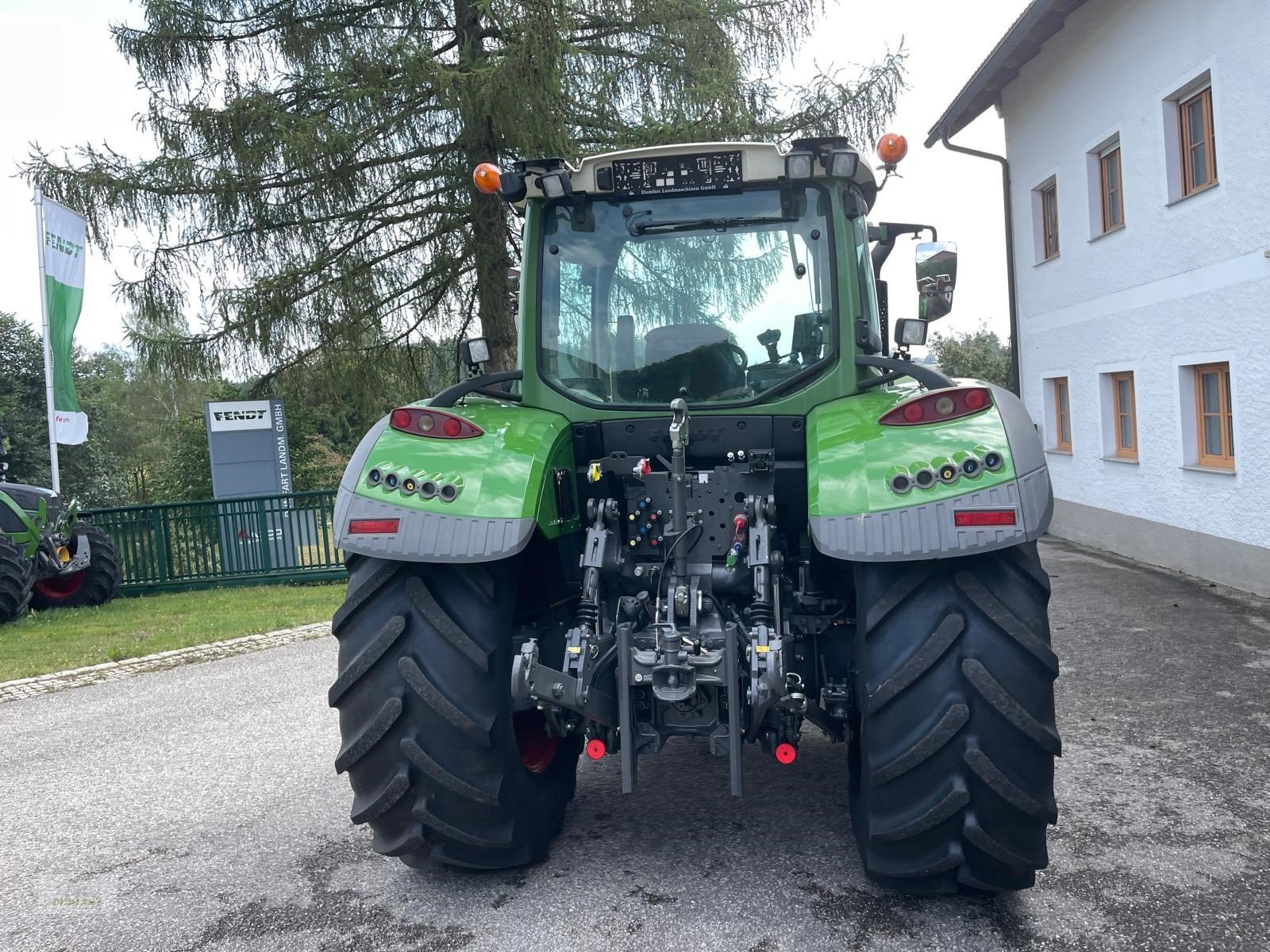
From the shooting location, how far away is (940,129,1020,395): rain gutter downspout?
50.0 ft

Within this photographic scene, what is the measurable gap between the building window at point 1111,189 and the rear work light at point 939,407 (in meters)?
9.46

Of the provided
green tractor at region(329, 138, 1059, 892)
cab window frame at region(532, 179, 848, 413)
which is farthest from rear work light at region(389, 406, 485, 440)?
cab window frame at region(532, 179, 848, 413)

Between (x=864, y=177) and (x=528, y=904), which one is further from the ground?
(x=864, y=177)

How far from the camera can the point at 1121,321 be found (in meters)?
11.5

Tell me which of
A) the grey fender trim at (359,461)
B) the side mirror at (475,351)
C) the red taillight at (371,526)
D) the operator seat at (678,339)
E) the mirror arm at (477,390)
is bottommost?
the red taillight at (371,526)

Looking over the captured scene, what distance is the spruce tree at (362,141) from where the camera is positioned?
11281 millimetres

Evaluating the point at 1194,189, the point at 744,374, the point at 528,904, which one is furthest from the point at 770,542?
the point at 1194,189

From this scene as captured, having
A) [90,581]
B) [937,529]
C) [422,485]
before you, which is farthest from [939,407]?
[90,581]

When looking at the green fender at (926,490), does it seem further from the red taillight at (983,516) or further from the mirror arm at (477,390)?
the mirror arm at (477,390)

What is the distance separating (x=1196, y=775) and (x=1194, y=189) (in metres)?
7.10

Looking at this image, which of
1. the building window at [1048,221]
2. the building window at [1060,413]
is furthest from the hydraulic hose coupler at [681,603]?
the building window at [1048,221]

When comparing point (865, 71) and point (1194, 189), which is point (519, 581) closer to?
point (1194, 189)

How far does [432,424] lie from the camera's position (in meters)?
3.58

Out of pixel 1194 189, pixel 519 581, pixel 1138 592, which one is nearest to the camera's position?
pixel 519 581
